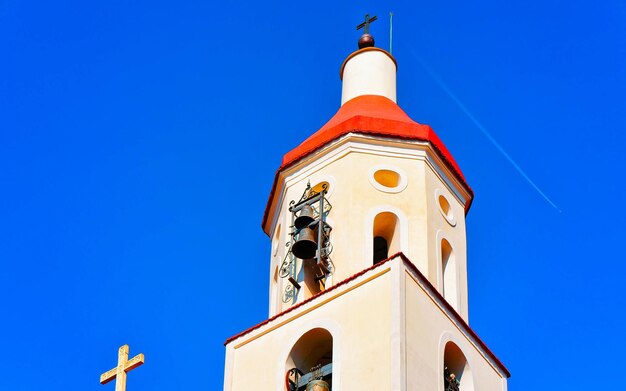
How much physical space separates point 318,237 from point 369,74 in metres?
6.13

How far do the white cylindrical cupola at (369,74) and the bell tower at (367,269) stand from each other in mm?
723

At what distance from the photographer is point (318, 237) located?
33906 mm

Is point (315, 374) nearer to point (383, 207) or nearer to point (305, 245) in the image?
point (305, 245)

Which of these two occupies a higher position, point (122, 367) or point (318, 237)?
point (318, 237)

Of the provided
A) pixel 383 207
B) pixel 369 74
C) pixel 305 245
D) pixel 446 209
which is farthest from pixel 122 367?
pixel 369 74

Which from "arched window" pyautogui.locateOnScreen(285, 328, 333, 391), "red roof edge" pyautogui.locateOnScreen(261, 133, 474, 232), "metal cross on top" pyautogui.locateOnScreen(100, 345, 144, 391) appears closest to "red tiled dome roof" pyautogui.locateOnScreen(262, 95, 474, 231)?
"red roof edge" pyautogui.locateOnScreen(261, 133, 474, 232)

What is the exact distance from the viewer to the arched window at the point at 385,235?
34.4 meters

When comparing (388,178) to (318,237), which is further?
(388,178)

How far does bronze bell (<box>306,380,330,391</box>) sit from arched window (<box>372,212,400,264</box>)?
3.52m

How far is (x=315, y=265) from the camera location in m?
34.2

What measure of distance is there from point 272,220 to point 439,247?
3.67 metres

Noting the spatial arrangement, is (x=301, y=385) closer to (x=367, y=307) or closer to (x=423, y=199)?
(x=367, y=307)

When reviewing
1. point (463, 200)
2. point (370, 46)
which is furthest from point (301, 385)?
point (370, 46)

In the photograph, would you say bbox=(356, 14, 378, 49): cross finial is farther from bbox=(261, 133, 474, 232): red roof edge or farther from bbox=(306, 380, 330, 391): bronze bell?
bbox=(306, 380, 330, 391): bronze bell
